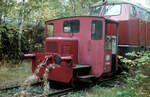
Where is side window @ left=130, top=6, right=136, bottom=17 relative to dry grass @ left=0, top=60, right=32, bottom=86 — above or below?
above

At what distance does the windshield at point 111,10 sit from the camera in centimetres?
821

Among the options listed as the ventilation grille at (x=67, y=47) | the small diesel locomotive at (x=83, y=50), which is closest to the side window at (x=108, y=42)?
the small diesel locomotive at (x=83, y=50)

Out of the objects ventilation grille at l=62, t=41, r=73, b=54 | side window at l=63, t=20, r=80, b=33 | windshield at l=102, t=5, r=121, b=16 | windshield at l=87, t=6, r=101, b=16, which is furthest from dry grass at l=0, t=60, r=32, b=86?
windshield at l=102, t=5, r=121, b=16

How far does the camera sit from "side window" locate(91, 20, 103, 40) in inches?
241

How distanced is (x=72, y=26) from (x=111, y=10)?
259cm

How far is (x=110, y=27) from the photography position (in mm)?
7141

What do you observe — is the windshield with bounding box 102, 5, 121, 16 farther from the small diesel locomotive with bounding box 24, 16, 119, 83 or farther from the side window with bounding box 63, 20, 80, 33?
the side window with bounding box 63, 20, 80, 33

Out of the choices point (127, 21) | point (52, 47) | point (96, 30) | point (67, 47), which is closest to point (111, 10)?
point (127, 21)

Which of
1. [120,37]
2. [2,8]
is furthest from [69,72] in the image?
[2,8]

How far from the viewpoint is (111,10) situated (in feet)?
27.6

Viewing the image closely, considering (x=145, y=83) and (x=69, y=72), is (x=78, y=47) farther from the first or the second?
(x=145, y=83)

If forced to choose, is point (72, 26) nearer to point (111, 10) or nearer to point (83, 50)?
point (83, 50)

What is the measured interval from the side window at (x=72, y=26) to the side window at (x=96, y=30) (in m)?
0.60

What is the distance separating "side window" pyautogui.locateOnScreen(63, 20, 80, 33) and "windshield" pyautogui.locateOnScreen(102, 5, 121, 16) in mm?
2379
